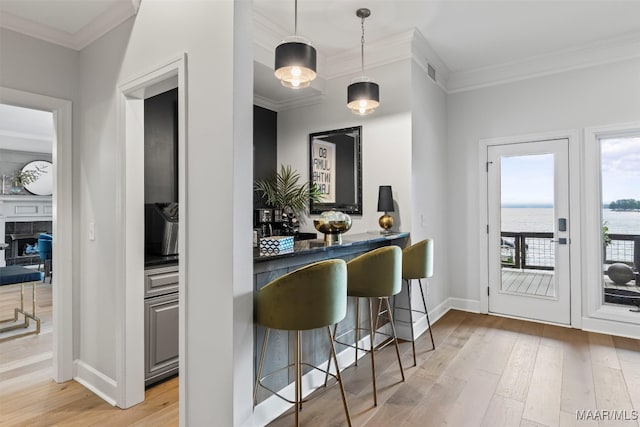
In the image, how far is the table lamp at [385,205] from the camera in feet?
10.9

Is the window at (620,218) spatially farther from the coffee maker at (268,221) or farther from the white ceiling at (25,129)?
the white ceiling at (25,129)

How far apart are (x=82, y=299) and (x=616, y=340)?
185 inches

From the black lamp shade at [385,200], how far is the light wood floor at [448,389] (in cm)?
126

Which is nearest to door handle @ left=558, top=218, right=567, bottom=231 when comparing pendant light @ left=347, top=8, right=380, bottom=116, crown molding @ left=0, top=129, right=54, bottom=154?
pendant light @ left=347, top=8, right=380, bottom=116

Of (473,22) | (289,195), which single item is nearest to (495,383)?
(289,195)

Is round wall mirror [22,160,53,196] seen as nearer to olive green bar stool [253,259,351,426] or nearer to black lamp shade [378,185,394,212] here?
black lamp shade [378,185,394,212]

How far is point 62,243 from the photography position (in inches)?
104

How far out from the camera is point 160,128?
319 centimetres

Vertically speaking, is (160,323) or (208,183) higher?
(208,183)

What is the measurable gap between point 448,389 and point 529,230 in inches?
92.5

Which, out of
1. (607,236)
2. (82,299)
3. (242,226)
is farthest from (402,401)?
(607,236)

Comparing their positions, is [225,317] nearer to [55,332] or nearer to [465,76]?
[55,332]

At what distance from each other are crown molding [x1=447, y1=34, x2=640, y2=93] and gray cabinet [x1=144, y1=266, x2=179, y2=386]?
12.6 feet

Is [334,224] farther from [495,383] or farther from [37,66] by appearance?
[37,66]
